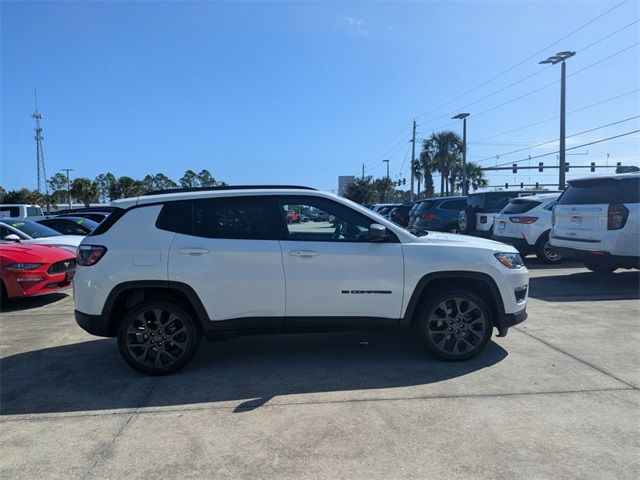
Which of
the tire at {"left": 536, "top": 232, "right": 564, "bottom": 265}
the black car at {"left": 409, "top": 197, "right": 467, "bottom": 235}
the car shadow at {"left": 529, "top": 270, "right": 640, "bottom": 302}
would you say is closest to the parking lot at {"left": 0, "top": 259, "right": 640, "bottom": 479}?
the car shadow at {"left": 529, "top": 270, "right": 640, "bottom": 302}

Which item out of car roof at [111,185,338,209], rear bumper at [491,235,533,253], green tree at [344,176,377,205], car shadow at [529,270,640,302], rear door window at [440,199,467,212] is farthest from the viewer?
green tree at [344,176,377,205]

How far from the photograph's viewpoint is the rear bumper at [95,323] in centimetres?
481

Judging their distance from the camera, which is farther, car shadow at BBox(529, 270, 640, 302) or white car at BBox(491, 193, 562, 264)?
white car at BBox(491, 193, 562, 264)

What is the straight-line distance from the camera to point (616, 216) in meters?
8.56

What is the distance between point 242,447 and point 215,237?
2054 mm

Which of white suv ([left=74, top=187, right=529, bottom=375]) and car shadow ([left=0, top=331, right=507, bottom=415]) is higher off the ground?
white suv ([left=74, top=187, right=529, bottom=375])

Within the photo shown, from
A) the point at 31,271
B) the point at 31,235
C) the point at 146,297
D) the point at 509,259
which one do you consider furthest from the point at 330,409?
the point at 31,235

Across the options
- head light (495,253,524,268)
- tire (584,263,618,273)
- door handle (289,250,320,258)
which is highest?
door handle (289,250,320,258)

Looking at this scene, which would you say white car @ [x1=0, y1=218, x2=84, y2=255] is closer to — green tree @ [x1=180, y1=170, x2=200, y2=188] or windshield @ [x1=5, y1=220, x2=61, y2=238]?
windshield @ [x1=5, y1=220, x2=61, y2=238]

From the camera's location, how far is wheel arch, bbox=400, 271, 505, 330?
4977mm

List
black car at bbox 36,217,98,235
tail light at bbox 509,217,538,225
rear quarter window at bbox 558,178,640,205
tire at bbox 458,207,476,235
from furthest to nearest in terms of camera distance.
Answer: tire at bbox 458,207,476,235 → black car at bbox 36,217,98,235 → tail light at bbox 509,217,538,225 → rear quarter window at bbox 558,178,640,205

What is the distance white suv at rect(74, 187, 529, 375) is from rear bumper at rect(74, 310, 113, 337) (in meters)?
0.01

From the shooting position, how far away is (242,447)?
3490 millimetres

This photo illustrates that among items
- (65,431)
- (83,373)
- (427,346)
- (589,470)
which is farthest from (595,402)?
(83,373)
